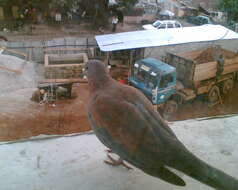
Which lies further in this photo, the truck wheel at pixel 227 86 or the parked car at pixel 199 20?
the parked car at pixel 199 20

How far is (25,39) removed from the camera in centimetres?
1087

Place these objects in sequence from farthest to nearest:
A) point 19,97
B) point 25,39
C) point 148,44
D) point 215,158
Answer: point 25,39 → point 148,44 → point 19,97 → point 215,158

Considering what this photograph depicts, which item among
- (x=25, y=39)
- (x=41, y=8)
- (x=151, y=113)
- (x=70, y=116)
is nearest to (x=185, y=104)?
(x=70, y=116)

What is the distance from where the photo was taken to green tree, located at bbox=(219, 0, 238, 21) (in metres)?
12.0

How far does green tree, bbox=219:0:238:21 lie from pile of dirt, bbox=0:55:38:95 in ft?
28.3

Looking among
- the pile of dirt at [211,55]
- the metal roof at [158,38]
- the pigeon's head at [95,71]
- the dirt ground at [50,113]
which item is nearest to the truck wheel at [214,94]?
the dirt ground at [50,113]

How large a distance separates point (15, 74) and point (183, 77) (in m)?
4.54

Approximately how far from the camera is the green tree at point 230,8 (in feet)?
39.4

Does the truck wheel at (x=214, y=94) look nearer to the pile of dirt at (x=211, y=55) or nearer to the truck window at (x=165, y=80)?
the pile of dirt at (x=211, y=55)

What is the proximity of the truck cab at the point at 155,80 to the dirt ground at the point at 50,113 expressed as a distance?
83 centimetres

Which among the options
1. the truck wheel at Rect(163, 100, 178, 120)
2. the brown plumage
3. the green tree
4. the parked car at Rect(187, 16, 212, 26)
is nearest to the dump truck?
the truck wheel at Rect(163, 100, 178, 120)

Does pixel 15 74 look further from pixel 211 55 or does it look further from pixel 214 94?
pixel 211 55

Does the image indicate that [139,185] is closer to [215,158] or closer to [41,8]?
[215,158]

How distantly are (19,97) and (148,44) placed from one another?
3599 millimetres
